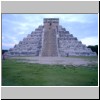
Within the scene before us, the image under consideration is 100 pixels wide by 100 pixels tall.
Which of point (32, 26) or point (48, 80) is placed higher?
point (32, 26)

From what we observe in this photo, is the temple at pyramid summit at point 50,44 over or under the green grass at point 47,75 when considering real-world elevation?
over

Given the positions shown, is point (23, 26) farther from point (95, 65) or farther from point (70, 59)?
point (95, 65)

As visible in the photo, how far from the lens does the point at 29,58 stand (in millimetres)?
6844

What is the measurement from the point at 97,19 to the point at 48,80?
Answer: 1868mm

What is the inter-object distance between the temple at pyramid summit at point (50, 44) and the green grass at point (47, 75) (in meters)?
0.33

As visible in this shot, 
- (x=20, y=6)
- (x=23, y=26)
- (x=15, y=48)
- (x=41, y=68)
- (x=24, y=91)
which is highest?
(x=20, y=6)

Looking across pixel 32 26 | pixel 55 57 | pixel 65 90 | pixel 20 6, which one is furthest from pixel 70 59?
pixel 20 6

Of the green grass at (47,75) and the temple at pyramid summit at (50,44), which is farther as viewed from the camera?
the temple at pyramid summit at (50,44)

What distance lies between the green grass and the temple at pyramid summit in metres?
0.33

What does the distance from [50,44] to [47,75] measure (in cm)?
78

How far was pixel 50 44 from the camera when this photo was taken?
675 cm

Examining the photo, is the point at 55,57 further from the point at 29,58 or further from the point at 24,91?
the point at 24,91

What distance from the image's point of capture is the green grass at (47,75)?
6500mm

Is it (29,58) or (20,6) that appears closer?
(20,6)
